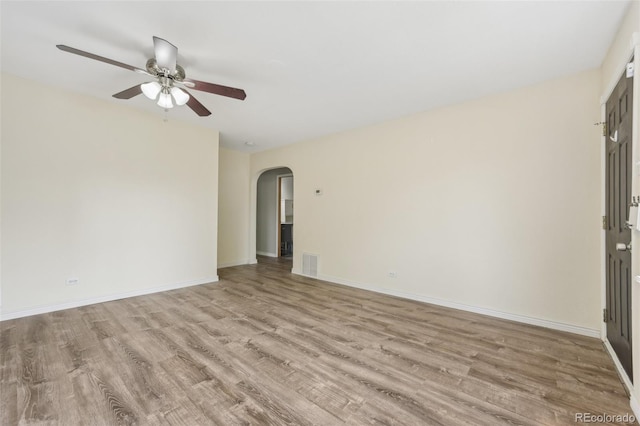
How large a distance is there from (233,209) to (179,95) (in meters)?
3.82

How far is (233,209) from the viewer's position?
245 inches

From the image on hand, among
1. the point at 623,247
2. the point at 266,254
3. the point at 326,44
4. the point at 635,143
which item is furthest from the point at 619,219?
the point at 266,254

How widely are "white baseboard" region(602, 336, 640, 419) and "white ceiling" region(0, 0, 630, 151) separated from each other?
2.65 meters

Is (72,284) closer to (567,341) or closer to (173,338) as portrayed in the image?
(173,338)

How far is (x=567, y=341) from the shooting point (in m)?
2.58

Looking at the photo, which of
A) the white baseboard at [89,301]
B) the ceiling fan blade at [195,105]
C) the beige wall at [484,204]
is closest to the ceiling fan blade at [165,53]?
the ceiling fan blade at [195,105]

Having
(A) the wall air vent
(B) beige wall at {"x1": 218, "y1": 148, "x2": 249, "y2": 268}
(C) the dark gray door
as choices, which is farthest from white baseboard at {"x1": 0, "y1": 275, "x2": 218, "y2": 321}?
(C) the dark gray door

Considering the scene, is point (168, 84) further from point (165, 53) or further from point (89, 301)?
point (89, 301)

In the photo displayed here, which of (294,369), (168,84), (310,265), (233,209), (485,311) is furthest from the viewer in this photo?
(233,209)

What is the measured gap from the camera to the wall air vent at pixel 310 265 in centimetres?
527

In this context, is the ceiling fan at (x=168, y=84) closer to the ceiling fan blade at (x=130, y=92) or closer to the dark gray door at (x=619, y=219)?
the ceiling fan blade at (x=130, y=92)

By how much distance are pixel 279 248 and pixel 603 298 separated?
631 cm

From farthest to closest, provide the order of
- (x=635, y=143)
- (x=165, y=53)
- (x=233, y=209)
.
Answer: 1. (x=233, y=209)
2. (x=165, y=53)
3. (x=635, y=143)

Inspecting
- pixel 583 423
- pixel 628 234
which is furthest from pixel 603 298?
pixel 583 423
